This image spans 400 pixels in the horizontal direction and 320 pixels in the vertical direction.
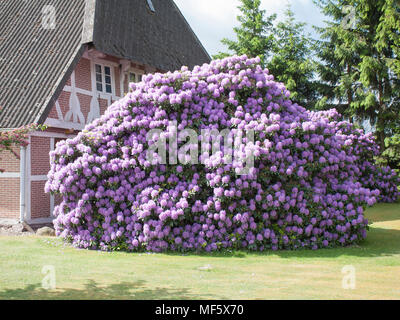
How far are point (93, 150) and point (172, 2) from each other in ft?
50.1

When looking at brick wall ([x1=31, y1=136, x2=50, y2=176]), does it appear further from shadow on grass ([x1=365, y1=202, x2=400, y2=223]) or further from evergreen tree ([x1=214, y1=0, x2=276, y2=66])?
evergreen tree ([x1=214, y1=0, x2=276, y2=66])

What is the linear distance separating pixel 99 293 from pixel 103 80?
11.8 metres

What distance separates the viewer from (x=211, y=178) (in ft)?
31.4

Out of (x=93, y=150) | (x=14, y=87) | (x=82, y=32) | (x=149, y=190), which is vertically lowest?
(x=149, y=190)

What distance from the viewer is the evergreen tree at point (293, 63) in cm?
2914

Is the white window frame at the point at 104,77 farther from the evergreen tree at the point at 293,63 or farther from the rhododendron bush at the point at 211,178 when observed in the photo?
the evergreen tree at the point at 293,63

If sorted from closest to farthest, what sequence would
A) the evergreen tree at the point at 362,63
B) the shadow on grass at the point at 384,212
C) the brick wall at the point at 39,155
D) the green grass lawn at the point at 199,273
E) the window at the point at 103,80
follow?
the green grass lawn at the point at 199,273
the brick wall at the point at 39,155
the shadow on grass at the point at 384,212
the window at the point at 103,80
the evergreen tree at the point at 362,63

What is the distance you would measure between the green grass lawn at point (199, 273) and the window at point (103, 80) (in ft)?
24.3

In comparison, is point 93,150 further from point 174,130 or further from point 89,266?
point 89,266

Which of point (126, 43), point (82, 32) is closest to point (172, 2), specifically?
point (126, 43)

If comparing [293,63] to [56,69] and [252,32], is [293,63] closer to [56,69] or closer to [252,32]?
[252,32]

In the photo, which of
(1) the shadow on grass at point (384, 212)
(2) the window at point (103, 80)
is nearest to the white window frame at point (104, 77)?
(2) the window at point (103, 80)
